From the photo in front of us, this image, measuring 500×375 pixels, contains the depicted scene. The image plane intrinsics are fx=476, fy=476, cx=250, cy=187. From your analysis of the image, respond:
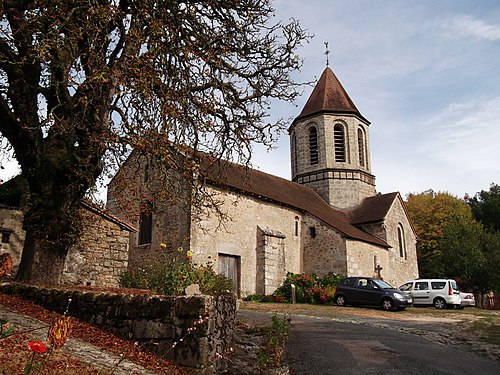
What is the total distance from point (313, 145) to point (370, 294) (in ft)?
50.9

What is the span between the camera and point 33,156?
9422 mm

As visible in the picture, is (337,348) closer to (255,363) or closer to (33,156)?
(255,363)

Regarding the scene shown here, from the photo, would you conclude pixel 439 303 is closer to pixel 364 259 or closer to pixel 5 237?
pixel 364 259

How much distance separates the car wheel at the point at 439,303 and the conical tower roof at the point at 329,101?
1449 cm

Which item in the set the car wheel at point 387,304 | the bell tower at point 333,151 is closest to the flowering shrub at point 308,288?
the car wheel at point 387,304

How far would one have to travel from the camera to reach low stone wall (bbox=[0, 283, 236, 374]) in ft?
20.1

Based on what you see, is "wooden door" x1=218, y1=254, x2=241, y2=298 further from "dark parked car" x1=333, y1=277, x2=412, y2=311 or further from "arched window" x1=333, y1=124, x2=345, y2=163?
"arched window" x1=333, y1=124, x2=345, y2=163

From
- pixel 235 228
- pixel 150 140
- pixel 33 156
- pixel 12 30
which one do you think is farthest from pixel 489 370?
pixel 235 228

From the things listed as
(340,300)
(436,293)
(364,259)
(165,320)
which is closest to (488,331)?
(340,300)

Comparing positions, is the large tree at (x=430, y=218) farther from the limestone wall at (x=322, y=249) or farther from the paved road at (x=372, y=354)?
the paved road at (x=372, y=354)

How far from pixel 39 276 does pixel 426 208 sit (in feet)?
134

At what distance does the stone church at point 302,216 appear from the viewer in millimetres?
20234

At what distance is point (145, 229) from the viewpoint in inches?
859

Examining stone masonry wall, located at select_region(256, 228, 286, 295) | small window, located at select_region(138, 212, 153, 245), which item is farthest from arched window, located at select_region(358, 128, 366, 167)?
small window, located at select_region(138, 212, 153, 245)
